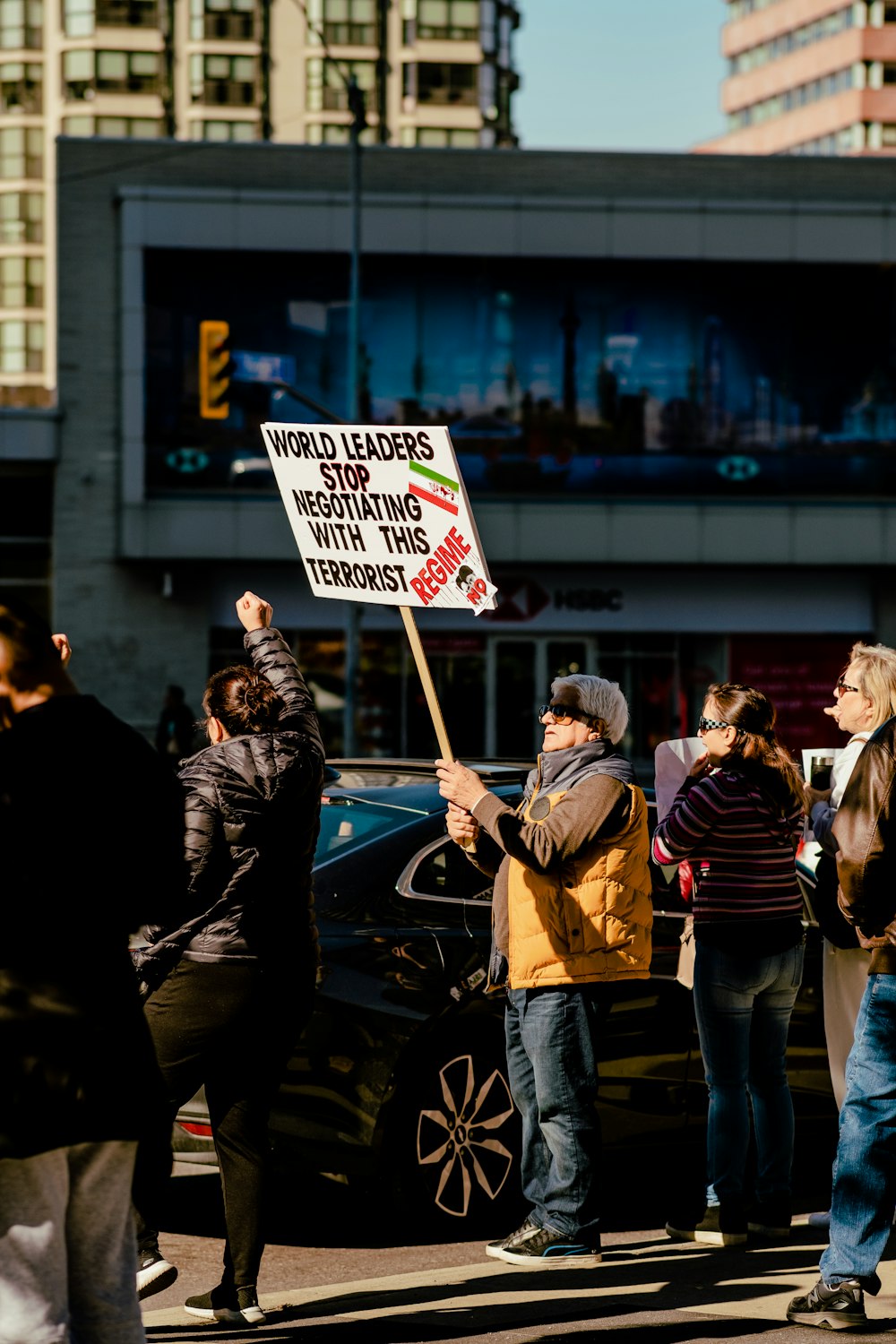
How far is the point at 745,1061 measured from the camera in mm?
6246

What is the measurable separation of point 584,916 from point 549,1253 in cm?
101

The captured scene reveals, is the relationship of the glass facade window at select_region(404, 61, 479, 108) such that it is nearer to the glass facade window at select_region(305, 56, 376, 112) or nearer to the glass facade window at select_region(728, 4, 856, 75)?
the glass facade window at select_region(305, 56, 376, 112)

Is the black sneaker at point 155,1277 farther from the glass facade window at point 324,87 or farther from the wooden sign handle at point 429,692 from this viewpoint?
the glass facade window at point 324,87

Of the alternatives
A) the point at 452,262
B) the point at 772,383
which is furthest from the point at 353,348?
the point at 772,383

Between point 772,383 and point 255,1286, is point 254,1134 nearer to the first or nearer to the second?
point 255,1286

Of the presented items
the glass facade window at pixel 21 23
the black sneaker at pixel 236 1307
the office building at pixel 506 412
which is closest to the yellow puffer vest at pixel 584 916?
the black sneaker at pixel 236 1307

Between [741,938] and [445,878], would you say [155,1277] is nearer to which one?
[445,878]

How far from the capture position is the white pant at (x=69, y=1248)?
3.61 metres

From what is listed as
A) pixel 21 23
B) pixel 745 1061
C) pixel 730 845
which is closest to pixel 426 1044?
pixel 745 1061

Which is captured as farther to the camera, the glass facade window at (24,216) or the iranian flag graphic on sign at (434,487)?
the glass facade window at (24,216)

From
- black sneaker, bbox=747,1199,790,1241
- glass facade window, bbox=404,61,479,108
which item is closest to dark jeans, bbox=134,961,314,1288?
black sneaker, bbox=747,1199,790,1241

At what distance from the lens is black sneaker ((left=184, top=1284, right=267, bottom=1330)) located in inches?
205

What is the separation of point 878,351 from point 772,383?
176cm

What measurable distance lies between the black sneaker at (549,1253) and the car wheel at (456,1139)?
509mm
